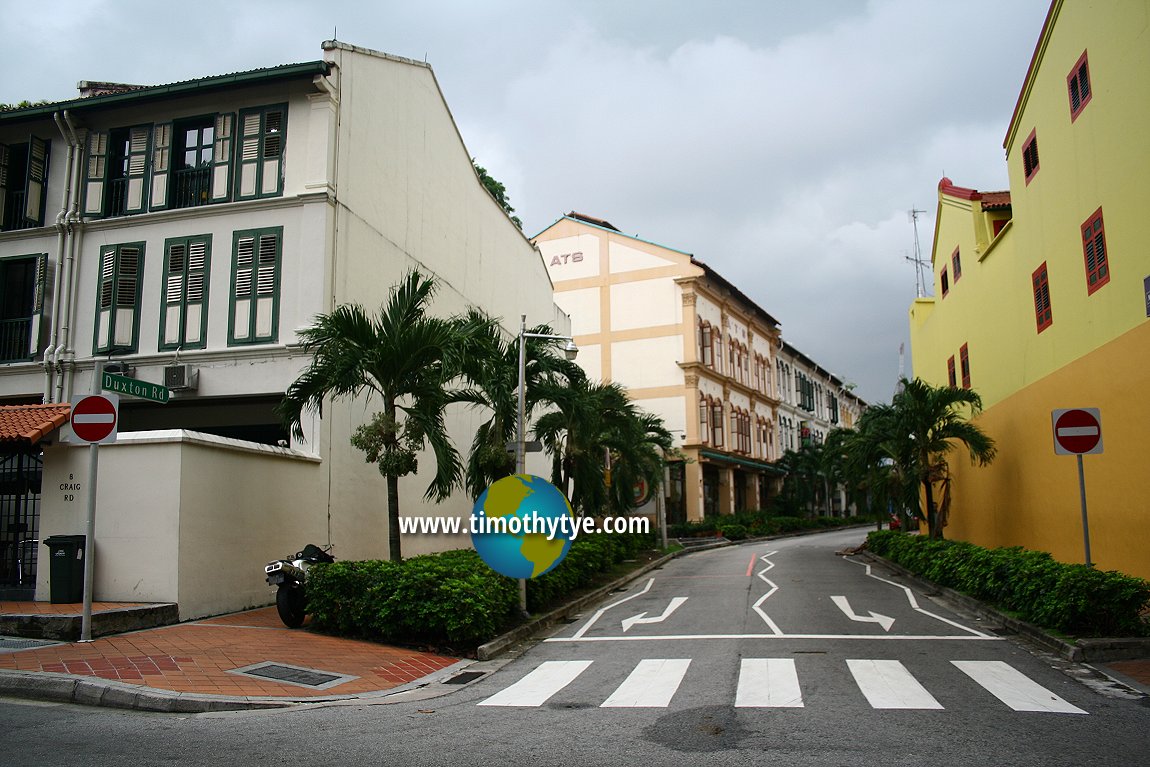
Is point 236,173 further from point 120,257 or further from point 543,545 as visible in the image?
point 543,545

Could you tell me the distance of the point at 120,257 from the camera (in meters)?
19.4

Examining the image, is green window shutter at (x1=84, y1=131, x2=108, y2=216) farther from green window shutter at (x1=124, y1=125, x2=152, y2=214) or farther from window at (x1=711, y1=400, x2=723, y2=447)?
window at (x1=711, y1=400, x2=723, y2=447)

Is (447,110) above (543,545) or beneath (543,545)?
above

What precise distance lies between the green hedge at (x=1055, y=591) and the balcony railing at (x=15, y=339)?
65.7 ft

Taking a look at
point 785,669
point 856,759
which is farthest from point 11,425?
point 856,759

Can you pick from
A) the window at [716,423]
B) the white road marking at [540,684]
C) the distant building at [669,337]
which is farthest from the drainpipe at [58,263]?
the window at [716,423]

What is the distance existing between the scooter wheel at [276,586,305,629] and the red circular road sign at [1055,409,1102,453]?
10.8 meters

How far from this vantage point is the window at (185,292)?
18.8 meters

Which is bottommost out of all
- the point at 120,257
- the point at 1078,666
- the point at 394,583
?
the point at 1078,666

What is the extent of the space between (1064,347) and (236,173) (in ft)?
56.3

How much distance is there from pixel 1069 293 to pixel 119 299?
63.3 feet

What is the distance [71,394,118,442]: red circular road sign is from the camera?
1129 cm

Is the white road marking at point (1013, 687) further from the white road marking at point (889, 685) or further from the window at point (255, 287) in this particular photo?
the window at point (255, 287)

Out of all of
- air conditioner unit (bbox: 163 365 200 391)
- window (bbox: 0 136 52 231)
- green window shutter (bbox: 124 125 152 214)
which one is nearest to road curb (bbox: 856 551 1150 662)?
air conditioner unit (bbox: 163 365 200 391)
